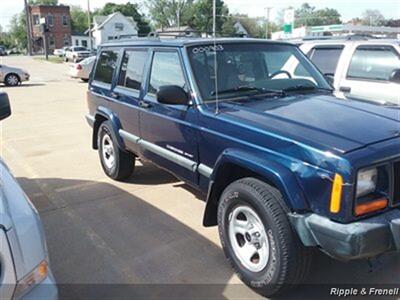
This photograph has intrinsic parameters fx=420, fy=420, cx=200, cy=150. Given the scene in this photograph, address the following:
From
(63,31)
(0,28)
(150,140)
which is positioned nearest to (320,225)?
(150,140)

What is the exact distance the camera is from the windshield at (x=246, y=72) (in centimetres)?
398

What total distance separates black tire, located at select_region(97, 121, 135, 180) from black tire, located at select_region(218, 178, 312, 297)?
2.68m

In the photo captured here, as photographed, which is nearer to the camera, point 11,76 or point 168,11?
point 11,76

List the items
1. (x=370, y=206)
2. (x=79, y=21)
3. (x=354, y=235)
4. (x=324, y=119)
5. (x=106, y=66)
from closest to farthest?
(x=354, y=235)
(x=370, y=206)
(x=324, y=119)
(x=106, y=66)
(x=79, y=21)

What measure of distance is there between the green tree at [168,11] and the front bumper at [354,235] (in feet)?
258

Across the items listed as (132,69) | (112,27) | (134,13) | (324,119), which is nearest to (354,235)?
(324,119)

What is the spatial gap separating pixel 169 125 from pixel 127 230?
120 cm

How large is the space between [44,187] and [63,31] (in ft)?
271

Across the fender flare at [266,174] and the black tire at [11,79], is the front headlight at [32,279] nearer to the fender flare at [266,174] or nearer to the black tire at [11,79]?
the fender flare at [266,174]

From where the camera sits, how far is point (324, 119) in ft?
10.6

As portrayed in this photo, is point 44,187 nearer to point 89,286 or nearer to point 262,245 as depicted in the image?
point 89,286

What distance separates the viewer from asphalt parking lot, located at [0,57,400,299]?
352cm

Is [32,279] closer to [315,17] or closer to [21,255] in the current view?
[21,255]

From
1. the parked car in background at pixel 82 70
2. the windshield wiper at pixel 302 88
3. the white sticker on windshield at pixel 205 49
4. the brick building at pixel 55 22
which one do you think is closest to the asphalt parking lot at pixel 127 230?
the windshield wiper at pixel 302 88
